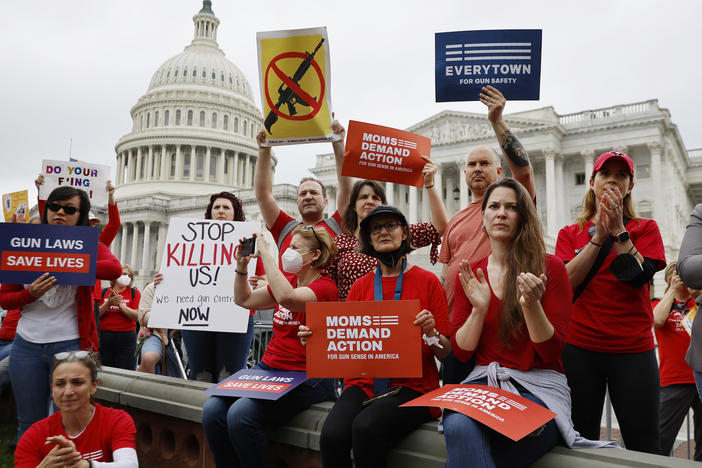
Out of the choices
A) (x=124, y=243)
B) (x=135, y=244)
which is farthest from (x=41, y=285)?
→ (x=124, y=243)

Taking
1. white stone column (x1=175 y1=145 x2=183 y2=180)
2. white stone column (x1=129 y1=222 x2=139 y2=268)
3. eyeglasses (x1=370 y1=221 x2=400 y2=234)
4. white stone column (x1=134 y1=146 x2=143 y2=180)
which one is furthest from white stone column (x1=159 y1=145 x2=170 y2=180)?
→ eyeglasses (x1=370 y1=221 x2=400 y2=234)

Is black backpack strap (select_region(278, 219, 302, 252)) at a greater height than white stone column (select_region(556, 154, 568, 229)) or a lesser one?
lesser

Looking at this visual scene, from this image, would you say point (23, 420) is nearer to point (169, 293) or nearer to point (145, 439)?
point (145, 439)

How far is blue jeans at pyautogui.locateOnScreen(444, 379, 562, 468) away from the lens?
284 centimetres

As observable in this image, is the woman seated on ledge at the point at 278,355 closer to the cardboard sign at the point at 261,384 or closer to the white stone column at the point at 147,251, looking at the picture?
the cardboard sign at the point at 261,384

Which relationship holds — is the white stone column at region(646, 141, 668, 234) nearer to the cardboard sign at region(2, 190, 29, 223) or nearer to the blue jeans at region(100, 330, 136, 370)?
the blue jeans at region(100, 330, 136, 370)

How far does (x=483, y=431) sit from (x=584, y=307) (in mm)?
1393

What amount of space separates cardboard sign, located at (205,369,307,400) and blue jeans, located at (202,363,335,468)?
0.06 m

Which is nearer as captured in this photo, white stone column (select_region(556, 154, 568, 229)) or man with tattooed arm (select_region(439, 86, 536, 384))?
man with tattooed arm (select_region(439, 86, 536, 384))

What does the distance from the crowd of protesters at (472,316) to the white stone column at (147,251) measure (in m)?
74.1

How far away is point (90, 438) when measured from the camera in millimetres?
3648

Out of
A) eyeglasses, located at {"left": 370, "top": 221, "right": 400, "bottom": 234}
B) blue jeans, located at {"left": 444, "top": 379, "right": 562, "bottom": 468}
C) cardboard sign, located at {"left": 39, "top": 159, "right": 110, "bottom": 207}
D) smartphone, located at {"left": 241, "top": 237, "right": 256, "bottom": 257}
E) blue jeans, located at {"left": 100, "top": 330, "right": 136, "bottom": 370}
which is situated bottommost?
blue jeans, located at {"left": 100, "top": 330, "right": 136, "bottom": 370}

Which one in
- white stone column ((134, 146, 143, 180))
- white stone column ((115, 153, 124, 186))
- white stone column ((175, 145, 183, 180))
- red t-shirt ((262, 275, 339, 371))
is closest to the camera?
red t-shirt ((262, 275, 339, 371))

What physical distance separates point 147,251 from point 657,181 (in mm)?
58994
